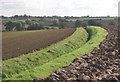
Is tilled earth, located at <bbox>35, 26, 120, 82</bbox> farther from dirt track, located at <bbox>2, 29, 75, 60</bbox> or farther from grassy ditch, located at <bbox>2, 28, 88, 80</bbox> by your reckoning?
dirt track, located at <bbox>2, 29, 75, 60</bbox>

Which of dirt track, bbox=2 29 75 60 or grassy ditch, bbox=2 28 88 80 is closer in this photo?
grassy ditch, bbox=2 28 88 80

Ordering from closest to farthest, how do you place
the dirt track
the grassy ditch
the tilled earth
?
the tilled earth < the grassy ditch < the dirt track

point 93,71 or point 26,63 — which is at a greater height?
point 93,71

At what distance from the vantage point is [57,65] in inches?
664

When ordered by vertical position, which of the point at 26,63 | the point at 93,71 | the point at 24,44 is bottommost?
the point at 24,44

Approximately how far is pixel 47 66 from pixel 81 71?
3.23 m

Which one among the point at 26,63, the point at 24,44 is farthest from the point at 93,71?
the point at 24,44

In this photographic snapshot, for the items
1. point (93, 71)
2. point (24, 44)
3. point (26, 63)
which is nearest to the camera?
point (93, 71)

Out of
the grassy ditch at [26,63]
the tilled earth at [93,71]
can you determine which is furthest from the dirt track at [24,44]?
the tilled earth at [93,71]

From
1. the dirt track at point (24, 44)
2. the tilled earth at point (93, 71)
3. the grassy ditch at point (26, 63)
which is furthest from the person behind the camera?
the dirt track at point (24, 44)

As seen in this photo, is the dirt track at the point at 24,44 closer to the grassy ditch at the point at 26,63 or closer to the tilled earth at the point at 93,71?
the grassy ditch at the point at 26,63

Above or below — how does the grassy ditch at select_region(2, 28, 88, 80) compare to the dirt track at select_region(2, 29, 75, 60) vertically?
above

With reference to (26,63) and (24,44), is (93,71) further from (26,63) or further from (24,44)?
(24,44)

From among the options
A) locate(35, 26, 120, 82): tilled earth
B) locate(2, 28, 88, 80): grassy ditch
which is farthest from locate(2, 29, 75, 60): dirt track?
locate(35, 26, 120, 82): tilled earth
